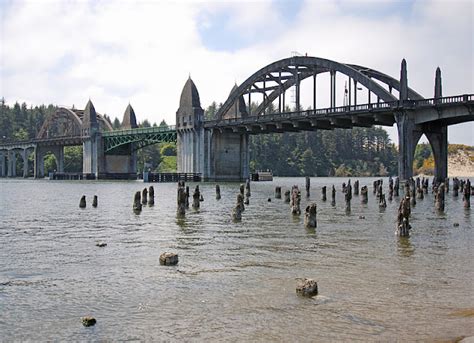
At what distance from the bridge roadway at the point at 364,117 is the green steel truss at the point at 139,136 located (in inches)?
Result: 747

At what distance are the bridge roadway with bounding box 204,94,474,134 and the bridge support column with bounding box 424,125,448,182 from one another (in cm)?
269

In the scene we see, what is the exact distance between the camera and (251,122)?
9494 centimetres

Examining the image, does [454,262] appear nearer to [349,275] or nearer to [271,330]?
[349,275]

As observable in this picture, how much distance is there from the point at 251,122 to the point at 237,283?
79212mm

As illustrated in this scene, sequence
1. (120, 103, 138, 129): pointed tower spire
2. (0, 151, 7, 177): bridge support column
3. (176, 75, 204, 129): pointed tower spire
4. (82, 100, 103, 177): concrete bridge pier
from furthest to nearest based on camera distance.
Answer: (0, 151, 7, 177): bridge support column, (120, 103, 138, 129): pointed tower spire, (82, 100, 103, 177): concrete bridge pier, (176, 75, 204, 129): pointed tower spire

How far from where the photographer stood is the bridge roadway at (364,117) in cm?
6362

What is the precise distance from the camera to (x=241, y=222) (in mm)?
34000

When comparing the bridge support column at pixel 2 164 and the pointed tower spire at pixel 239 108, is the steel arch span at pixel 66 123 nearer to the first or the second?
the bridge support column at pixel 2 164

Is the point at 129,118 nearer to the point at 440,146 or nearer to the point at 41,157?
the point at 41,157

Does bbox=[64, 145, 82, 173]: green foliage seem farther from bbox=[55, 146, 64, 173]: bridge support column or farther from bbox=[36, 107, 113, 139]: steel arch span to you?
bbox=[55, 146, 64, 173]: bridge support column

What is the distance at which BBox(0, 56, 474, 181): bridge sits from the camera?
68062 mm

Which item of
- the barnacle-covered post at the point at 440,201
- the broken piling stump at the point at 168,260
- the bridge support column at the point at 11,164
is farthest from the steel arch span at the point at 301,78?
the bridge support column at the point at 11,164

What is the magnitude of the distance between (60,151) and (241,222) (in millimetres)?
131600

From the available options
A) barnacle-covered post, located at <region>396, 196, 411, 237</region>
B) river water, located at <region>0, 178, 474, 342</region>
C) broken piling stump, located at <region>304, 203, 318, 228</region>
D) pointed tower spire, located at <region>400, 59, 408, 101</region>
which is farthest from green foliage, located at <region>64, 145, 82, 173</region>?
barnacle-covered post, located at <region>396, 196, 411, 237</region>
